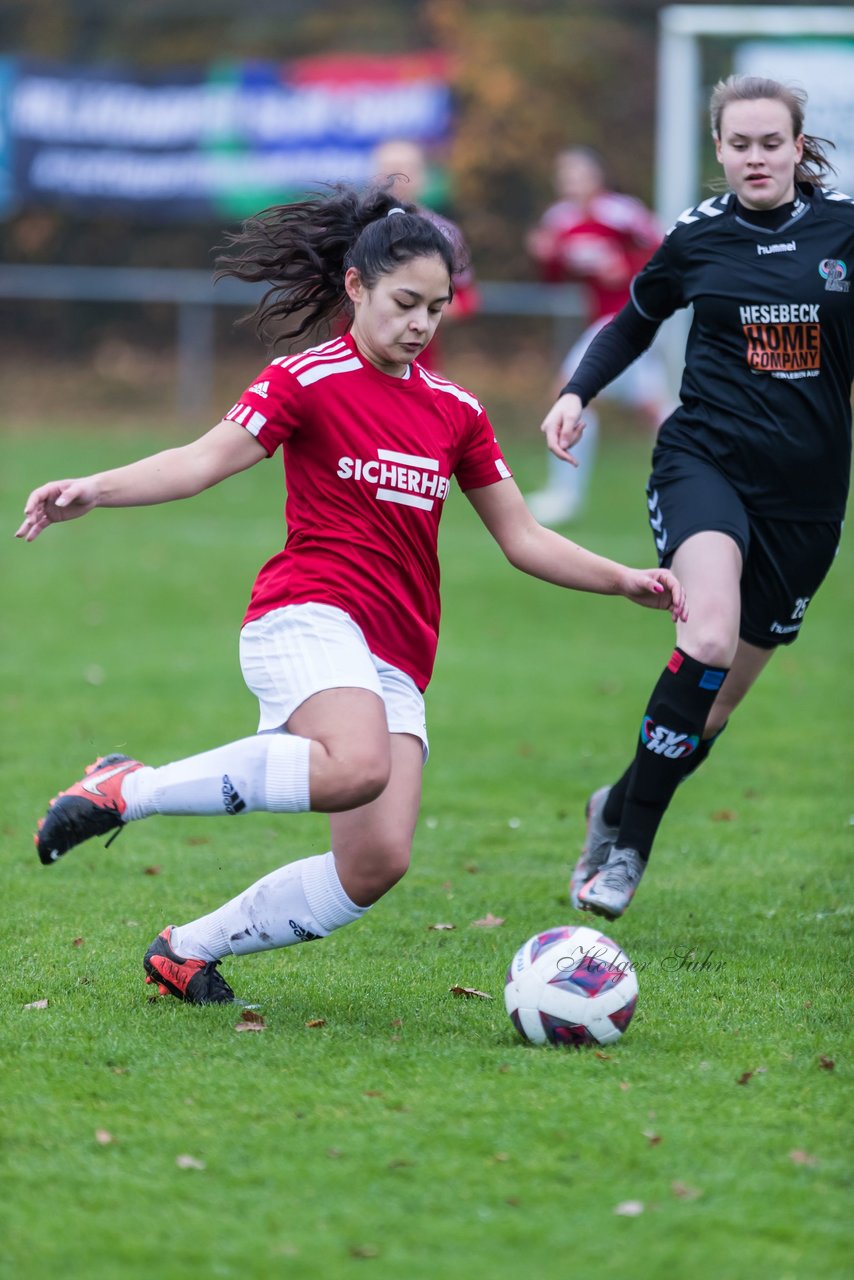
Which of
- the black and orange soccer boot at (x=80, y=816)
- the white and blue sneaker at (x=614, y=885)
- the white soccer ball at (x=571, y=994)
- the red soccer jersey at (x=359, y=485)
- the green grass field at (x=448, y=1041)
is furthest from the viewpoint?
the white and blue sneaker at (x=614, y=885)

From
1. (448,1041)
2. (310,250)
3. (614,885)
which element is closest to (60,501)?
(310,250)

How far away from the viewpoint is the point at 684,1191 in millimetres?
3107

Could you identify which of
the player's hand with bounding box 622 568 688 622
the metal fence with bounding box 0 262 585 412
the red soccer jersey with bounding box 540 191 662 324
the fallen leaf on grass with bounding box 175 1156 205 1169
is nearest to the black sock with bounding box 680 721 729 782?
the player's hand with bounding box 622 568 688 622

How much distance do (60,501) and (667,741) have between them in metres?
1.92

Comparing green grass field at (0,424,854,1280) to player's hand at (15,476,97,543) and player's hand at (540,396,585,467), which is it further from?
player's hand at (540,396,585,467)

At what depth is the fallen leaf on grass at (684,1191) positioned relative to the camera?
309cm

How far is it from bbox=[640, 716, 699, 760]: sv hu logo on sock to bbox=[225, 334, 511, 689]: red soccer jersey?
2.89 ft

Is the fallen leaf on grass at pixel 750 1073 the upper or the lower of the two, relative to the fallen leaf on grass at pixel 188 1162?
lower

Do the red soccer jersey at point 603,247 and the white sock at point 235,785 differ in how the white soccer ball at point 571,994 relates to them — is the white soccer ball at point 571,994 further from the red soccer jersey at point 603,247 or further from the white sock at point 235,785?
the red soccer jersey at point 603,247

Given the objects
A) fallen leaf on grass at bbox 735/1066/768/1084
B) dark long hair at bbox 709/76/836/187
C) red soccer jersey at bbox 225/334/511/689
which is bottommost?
fallen leaf on grass at bbox 735/1066/768/1084

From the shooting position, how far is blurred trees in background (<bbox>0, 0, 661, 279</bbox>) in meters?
24.3

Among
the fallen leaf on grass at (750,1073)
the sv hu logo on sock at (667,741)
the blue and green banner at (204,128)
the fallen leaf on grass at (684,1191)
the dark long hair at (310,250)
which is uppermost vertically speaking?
the blue and green banner at (204,128)

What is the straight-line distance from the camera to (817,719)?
845 centimetres

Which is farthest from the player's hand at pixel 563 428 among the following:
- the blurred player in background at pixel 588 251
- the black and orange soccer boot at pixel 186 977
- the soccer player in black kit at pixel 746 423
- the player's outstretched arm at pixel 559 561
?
the blurred player in background at pixel 588 251
